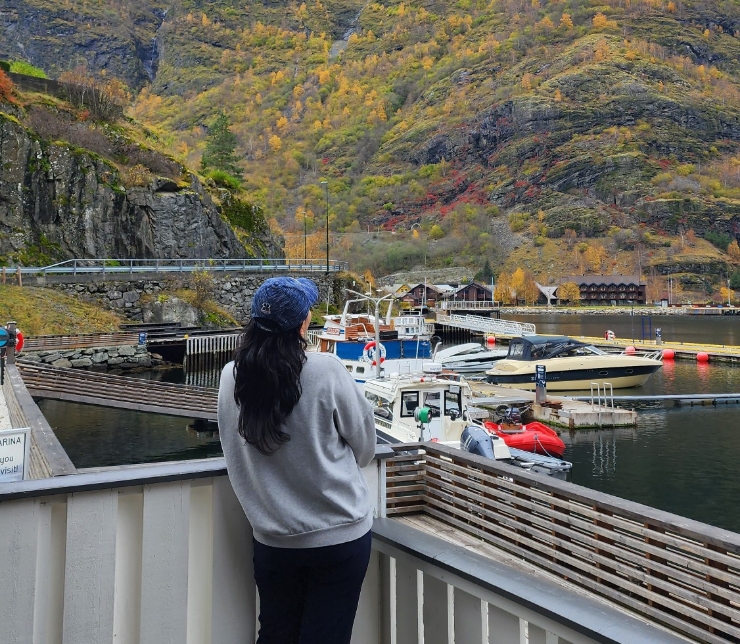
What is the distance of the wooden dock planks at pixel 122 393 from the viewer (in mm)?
19031

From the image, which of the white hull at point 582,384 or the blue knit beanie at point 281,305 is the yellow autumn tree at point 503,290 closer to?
the white hull at point 582,384

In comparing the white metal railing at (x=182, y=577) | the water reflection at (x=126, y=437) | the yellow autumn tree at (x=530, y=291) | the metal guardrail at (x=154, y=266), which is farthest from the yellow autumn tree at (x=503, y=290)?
the white metal railing at (x=182, y=577)

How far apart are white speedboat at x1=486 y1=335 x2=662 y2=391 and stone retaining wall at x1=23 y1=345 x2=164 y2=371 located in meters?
18.7

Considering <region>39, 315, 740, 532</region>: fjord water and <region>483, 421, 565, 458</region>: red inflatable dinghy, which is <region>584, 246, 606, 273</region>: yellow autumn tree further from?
<region>483, 421, 565, 458</region>: red inflatable dinghy

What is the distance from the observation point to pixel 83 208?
42219mm

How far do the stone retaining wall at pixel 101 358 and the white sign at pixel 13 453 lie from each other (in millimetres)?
27119

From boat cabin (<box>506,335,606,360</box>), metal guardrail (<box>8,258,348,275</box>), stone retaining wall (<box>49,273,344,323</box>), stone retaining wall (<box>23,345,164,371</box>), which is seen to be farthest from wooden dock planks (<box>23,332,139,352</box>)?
boat cabin (<box>506,335,606,360</box>)

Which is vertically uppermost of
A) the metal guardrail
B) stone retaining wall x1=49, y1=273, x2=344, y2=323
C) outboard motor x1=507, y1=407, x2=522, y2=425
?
the metal guardrail

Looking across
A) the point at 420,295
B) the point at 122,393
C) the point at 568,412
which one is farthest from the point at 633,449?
the point at 420,295

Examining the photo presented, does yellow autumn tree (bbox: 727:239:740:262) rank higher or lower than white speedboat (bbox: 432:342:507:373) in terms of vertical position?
higher

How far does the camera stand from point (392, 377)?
1825cm

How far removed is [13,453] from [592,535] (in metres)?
4.67

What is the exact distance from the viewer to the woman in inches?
96.2

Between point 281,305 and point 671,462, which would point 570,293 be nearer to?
point 671,462
